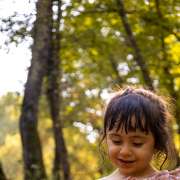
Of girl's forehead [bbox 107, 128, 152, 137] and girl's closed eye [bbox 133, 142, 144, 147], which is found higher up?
girl's forehead [bbox 107, 128, 152, 137]

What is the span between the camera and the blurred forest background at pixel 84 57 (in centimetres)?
887

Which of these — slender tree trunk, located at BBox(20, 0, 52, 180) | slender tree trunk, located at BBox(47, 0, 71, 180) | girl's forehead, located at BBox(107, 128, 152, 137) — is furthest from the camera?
slender tree trunk, located at BBox(47, 0, 71, 180)

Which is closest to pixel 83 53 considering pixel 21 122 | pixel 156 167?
pixel 21 122

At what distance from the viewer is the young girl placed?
12.5 feet

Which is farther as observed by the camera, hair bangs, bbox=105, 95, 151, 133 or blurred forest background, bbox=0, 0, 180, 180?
blurred forest background, bbox=0, 0, 180, 180

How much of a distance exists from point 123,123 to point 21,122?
206 inches

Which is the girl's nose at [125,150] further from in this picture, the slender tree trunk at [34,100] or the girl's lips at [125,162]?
the slender tree trunk at [34,100]

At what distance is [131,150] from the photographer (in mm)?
3805

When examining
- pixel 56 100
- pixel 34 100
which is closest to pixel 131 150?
pixel 34 100

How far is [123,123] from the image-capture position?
3.80 metres

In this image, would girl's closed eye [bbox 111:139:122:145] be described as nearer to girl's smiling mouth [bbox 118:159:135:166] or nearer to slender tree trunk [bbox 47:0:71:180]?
girl's smiling mouth [bbox 118:159:135:166]

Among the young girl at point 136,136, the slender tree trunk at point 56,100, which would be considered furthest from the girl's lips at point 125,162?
the slender tree trunk at point 56,100

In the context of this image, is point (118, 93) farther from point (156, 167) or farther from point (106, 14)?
point (106, 14)

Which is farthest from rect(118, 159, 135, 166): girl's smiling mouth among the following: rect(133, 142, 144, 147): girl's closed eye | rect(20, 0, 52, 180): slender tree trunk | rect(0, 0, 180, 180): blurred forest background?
rect(20, 0, 52, 180): slender tree trunk
